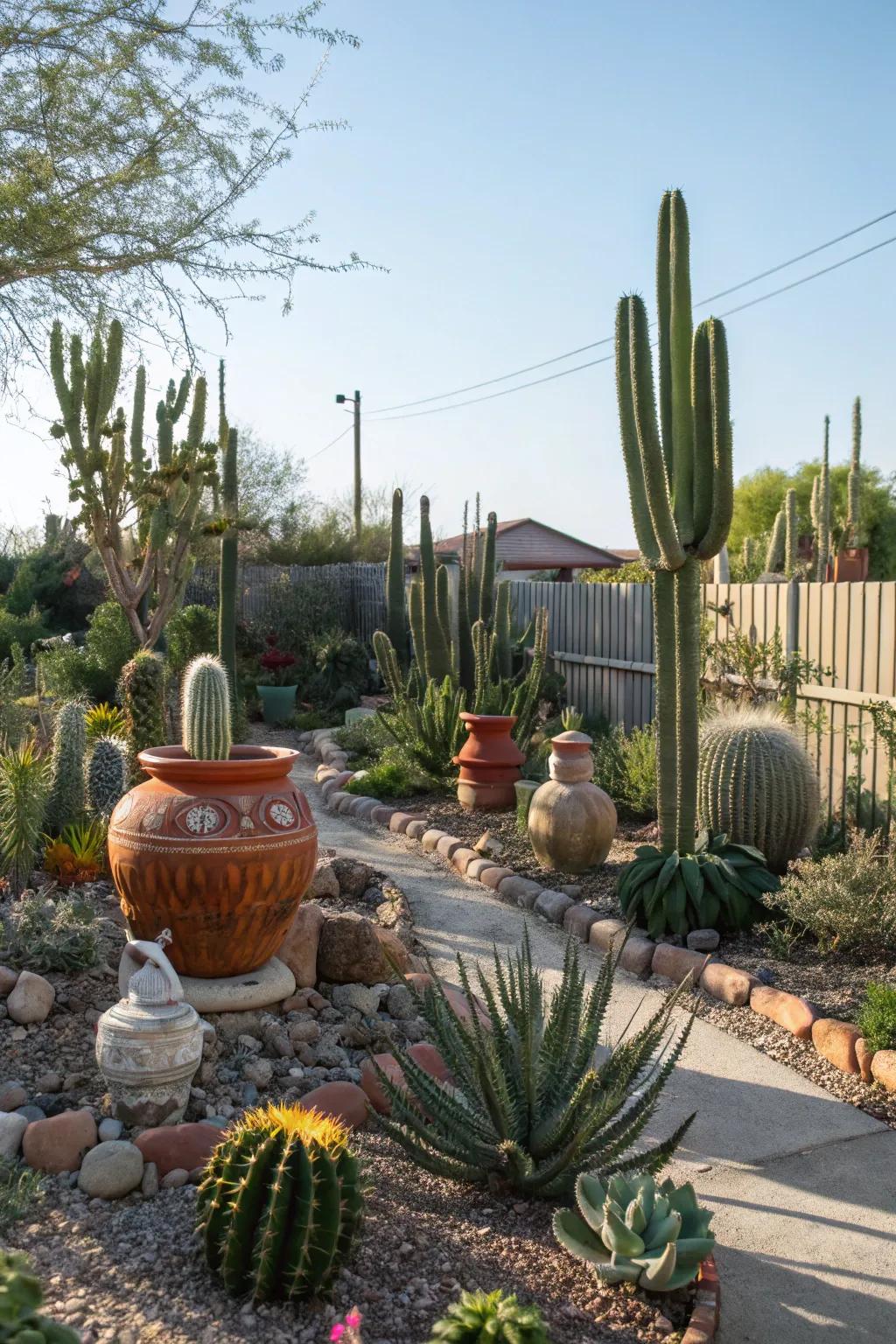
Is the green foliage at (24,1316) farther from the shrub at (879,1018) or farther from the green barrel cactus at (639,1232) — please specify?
the shrub at (879,1018)

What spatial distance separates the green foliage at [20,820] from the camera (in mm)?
5680

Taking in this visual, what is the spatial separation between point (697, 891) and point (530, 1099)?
271 cm

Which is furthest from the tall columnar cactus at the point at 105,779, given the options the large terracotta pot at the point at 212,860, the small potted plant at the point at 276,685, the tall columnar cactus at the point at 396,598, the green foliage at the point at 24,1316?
the tall columnar cactus at the point at 396,598

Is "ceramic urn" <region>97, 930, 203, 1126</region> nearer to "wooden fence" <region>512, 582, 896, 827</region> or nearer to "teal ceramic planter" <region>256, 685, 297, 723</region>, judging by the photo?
"wooden fence" <region>512, 582, 896, 827</region>

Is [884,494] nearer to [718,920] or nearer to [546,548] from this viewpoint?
[546,548]

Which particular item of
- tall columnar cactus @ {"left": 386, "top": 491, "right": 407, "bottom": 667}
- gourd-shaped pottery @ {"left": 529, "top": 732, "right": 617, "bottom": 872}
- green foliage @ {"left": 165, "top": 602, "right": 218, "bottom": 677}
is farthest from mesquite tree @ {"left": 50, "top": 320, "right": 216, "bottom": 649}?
gourd-shaped pottery @ {"left": 529, "top": 732, "right": 617, "bottom": 872}

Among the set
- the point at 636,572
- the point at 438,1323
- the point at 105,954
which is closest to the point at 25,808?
the point at 105,954

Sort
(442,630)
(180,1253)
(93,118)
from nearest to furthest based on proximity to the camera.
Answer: (180,1253)
(93,118)
(442,630)

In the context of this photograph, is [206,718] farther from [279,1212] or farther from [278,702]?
[278,702]

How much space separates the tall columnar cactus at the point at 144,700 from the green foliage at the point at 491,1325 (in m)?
6.91

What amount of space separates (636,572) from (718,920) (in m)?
10.4

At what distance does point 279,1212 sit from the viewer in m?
2.58

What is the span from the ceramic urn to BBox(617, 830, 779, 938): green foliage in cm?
280

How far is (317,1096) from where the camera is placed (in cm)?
368
